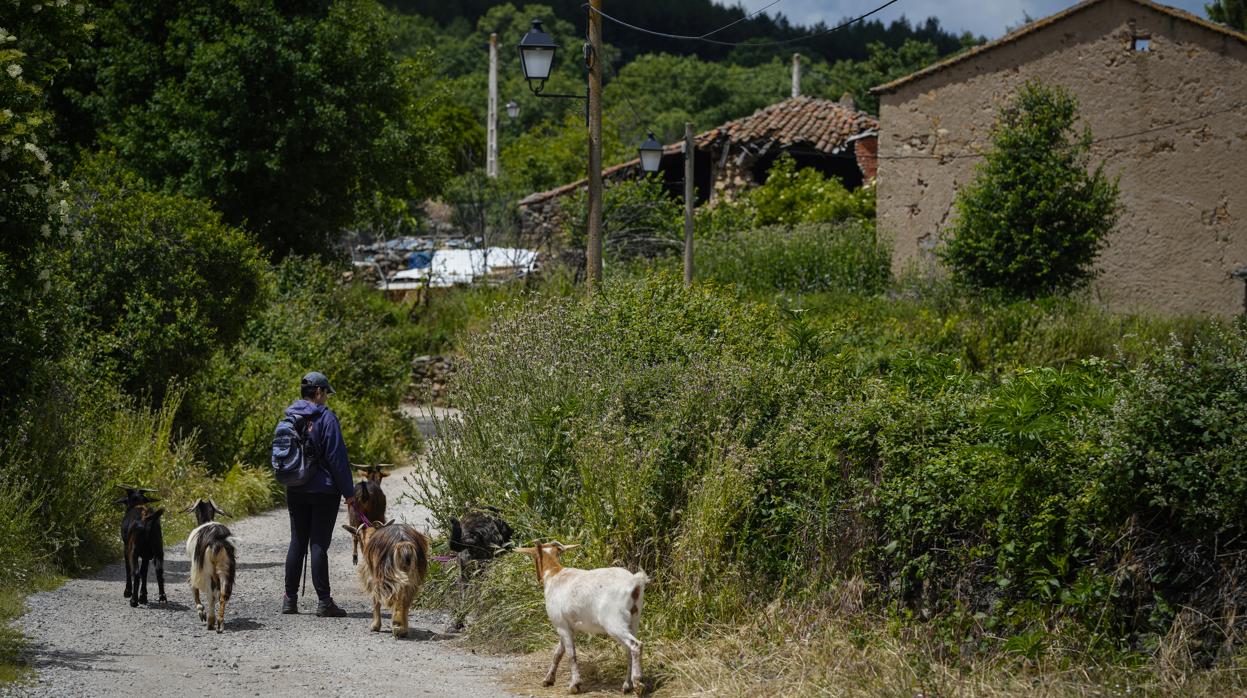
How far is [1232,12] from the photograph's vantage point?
34500 mm

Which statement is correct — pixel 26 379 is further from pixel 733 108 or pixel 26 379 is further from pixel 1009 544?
pixel 733 108

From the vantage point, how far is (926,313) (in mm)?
19719

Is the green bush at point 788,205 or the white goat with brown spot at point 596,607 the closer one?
the white goat with brown spot at point 596,607

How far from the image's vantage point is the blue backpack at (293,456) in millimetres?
8867

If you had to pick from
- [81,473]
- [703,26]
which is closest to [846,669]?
[81,473]

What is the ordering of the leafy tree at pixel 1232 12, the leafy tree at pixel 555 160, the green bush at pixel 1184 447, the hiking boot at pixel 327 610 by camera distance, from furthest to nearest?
the leafy tree at pixel 555 160 → the leafy tree at pixel 1232 12 → the hiking boot at pixel 327 610 → the green bush at pixel 1184 447

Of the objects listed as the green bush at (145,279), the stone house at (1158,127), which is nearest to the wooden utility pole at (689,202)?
the stone house at (1158,127)

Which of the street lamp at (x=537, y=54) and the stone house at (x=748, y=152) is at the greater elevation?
the stone house at (x=748, y=152)

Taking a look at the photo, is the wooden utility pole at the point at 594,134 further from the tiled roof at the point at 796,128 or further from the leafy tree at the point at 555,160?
the leafy tree at the point at 555,160

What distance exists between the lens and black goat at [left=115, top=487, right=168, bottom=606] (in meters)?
8.98

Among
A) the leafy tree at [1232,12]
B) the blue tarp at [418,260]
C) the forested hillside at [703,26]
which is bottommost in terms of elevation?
the blue tarp at [418,260]

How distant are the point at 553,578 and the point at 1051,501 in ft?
8.94

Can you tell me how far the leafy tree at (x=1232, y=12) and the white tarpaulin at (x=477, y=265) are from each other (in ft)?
65.2

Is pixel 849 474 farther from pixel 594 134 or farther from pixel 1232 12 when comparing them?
pixel 1232 12
